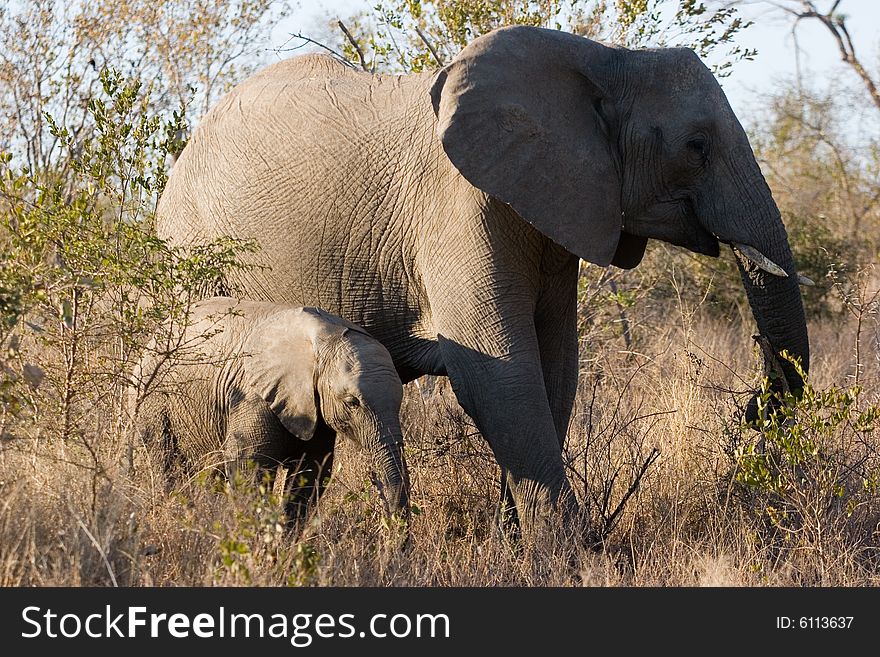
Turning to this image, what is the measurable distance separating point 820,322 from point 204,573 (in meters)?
8.59

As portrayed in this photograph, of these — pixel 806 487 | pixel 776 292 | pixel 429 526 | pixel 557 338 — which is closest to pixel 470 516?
pixel 429 526

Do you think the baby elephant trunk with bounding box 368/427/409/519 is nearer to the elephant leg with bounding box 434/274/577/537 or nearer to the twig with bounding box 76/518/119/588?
the elephant leg with bounding box 434/274/577/537

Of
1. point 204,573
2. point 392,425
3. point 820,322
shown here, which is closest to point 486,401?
point 392,425

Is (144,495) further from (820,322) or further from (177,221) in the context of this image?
(820,322)

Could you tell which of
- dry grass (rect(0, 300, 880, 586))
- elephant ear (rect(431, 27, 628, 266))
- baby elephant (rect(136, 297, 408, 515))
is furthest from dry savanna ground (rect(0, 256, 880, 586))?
elephant ear (rect(431, 27, 628, 266))

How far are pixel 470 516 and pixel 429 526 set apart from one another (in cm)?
31

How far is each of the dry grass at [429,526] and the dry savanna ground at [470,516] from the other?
10mm

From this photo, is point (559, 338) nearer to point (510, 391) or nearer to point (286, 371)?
point (510, 391)

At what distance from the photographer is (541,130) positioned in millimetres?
5746

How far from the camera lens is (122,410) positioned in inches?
247

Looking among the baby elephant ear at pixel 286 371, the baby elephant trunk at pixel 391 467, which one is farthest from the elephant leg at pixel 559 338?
the baby elephant ear at pixel 286 371

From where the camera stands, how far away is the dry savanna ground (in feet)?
16.1

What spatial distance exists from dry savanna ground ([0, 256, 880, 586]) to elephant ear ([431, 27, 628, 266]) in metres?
1.17
